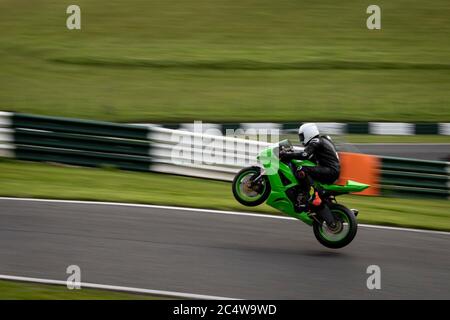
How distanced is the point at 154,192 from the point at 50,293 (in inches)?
179

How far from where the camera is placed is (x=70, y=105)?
1919 cm

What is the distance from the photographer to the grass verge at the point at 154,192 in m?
11.0

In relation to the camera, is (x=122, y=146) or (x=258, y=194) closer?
(x=258, y=194)

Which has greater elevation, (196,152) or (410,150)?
(410,150)

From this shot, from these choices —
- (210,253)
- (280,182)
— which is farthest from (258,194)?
(210,253)

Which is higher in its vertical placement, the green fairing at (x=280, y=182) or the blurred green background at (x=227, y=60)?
the blurred green background at (x=227, y=60)

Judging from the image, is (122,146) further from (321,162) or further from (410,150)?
(410,150)

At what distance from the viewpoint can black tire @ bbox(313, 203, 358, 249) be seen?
28.7 ft

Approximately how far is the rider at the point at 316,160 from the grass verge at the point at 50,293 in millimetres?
2615

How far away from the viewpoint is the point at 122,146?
1303cm

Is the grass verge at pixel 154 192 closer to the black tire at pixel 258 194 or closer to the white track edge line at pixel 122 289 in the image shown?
the black tire at pixel 258 194

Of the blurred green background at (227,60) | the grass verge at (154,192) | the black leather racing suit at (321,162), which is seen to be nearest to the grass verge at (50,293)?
the black leather racing suit at (321,162)

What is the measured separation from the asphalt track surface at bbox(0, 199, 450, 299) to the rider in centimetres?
62
